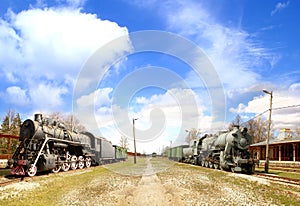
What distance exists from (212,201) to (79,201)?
20.0ft

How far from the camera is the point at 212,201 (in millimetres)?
12516

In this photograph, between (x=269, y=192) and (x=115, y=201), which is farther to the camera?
(x=269, y=192)

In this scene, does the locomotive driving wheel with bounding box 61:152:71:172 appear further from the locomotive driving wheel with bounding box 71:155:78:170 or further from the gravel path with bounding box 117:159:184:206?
the gravel path with bounding box 117:159:184:206

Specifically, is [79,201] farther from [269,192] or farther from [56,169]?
[56,169]

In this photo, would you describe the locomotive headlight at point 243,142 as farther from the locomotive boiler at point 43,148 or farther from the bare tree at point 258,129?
the bare tree at point 258,129

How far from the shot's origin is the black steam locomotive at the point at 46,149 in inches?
805

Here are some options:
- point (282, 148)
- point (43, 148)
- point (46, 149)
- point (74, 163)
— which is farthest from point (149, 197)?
point (282, 148)

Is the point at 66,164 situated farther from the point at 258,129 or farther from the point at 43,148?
the point at 258,129

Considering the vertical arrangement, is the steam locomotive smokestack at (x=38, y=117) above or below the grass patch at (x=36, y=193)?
above

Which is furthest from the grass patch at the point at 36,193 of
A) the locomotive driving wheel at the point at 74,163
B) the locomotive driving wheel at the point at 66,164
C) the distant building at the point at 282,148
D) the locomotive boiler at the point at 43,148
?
the distant building at the point at 282,148

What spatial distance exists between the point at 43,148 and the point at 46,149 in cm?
40

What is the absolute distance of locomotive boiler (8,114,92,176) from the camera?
20.3 meters

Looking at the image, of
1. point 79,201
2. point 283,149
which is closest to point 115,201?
point 79,201

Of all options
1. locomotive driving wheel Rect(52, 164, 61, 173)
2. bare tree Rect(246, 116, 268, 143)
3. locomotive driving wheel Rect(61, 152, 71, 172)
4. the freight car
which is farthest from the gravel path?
bare tree Rect(246, 116, 268, 143)
